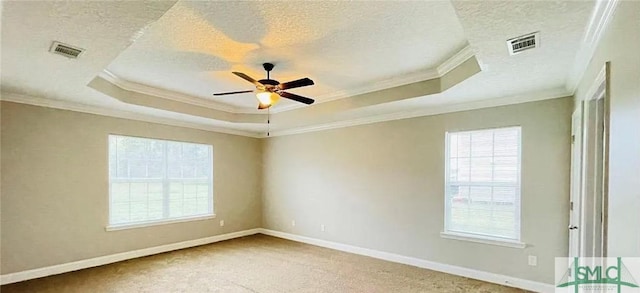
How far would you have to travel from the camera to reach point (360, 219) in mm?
5434

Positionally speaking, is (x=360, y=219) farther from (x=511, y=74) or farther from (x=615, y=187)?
(x=615, y=187)

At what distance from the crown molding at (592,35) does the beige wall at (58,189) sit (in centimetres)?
565

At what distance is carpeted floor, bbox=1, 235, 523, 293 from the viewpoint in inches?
149

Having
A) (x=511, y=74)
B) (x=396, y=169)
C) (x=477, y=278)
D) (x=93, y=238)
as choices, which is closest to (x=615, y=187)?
(x=511, y=74)

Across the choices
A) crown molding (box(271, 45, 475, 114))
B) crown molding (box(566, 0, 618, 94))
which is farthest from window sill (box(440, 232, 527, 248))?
crown molding (box(271, 45, 475, 114))

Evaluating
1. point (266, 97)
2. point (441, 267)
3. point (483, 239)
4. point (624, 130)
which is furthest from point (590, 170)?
point (266, 97)

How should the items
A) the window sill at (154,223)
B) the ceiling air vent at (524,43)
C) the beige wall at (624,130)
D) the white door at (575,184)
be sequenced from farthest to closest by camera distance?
the window sill at (154,223), the white door at (575,184), the ceiling air vent at (524,43), the beige wall at (624,130)

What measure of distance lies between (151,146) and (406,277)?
14.8ft

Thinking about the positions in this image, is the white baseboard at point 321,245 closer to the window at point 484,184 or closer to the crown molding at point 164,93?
the window at point 484,184

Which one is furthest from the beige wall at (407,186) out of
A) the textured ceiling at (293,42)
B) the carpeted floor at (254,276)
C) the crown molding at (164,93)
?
the crown molding at (164,93)

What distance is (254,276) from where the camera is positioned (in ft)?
13.8

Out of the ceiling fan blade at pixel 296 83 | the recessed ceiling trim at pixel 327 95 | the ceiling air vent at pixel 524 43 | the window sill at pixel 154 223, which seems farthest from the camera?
the window sill at pixel 154 223

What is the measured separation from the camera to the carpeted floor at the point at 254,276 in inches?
149

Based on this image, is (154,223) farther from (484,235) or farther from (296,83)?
(484,235)
